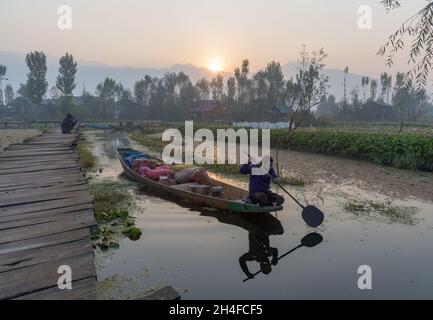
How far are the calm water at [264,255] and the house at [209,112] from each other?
57265 millimetres

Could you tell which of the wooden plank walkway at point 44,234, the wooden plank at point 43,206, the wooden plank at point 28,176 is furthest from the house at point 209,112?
the wooden plank at point 43,206

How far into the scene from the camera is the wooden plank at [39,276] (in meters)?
3.71

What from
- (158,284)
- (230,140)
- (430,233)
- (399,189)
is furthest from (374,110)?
(158,284)

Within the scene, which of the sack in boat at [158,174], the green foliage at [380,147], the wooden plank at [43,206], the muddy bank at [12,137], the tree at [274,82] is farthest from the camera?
the tree at [274,82]

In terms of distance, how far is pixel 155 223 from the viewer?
26.8 feet

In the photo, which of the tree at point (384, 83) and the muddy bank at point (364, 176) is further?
the tree at point (384, 83)

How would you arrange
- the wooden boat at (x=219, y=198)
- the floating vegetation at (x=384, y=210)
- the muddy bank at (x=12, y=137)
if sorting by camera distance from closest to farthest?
the wooden boat at (x=219, y=198), the floating vegetation at (x=384, y=210), the muddy bank at (x=12, y=137)

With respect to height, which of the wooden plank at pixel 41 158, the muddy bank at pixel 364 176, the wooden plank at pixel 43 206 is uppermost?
the wooden plank at pixel 41 158

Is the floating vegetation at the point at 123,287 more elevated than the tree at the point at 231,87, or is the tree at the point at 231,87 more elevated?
the tree at the point at 231,87

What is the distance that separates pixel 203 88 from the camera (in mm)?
87438

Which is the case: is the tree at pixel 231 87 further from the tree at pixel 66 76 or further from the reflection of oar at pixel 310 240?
the reflection of oar at pixel 310 240

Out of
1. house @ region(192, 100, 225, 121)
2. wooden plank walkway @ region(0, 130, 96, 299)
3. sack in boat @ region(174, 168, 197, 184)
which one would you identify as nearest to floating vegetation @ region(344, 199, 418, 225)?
sack in boat @ region(174, 168, 197, 184)

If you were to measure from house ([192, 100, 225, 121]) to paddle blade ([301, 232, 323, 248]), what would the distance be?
58.2 m
